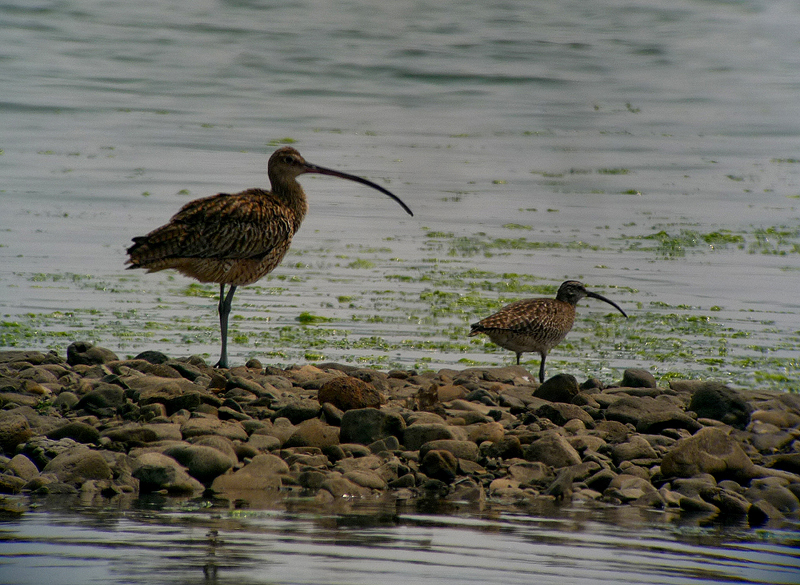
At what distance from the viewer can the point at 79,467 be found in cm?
564

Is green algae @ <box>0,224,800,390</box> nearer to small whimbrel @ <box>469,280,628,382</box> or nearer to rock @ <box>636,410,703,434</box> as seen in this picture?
small whimbrel @ <box>469,280,628,382</box>

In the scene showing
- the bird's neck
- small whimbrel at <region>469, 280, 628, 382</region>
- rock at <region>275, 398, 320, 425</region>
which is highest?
the bird's neck

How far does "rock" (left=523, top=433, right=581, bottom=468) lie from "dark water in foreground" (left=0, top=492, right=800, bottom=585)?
2.51ft

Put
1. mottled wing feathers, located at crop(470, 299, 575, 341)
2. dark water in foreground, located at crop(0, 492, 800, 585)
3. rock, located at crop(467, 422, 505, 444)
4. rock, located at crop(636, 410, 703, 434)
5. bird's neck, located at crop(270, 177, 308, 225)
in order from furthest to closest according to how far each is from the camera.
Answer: bird's neck, located at crop(270, 177, 308, 225) < mottled wing feathers, located at crop(470, 299, 575, 341) < rock, located at crop(636, 410, 703, 434) < rock, located at crop(467, 422, 505, 444) < dark water in foreground, located at crop(0, 492, 800, 585)

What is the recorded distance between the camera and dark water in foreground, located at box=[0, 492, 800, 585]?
13.7ft

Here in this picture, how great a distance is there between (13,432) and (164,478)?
1.00 meters

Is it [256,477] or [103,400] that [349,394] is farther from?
[103,400]

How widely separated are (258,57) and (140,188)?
666 inches

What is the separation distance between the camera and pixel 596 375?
9516 millimetres

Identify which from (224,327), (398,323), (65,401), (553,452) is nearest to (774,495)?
(553,452)

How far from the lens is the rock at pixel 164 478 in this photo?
18.4ft

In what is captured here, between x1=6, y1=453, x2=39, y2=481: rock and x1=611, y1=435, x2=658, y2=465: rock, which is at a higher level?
x1=611, y1=435, x2=658, y2=465: rock

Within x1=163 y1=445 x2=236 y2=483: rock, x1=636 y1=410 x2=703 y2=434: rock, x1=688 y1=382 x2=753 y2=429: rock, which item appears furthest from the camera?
x1=688 y1=382 x2=753 y2=429: rock

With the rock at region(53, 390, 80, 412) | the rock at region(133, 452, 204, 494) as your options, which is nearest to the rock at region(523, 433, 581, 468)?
the rock at region(133, 452, 204, 494)
